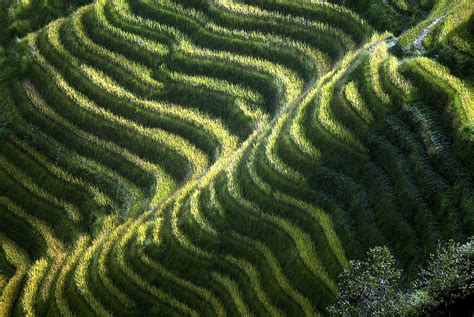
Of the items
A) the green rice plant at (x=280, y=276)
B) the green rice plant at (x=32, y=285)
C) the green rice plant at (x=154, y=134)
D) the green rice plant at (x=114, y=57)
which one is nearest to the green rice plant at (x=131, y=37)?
the green rice plant at (x=114, y=57)

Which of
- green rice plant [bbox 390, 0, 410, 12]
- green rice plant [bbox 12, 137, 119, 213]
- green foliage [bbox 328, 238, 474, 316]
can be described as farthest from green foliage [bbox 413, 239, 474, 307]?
green rice plant [bbox 390, 0, 410, 12]

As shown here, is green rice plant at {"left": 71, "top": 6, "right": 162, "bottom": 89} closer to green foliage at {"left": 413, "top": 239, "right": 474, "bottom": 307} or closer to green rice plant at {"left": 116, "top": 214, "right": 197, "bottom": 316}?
green rice plant at {"left": 116, "top": 214, "right": 197, "bottom": 316}

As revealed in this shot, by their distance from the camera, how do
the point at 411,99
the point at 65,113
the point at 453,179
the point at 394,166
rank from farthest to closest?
the point at 65,113 → the point at 411,99 → the point at 394,166 → the point at 453,179

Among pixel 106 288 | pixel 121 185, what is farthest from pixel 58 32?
pixel 106 288

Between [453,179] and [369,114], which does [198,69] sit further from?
[453,179]

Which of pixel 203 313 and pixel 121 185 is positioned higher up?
pixel 121 185

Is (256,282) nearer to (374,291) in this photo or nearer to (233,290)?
(233,290)

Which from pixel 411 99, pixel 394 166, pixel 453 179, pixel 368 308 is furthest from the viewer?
pixel 411 99
